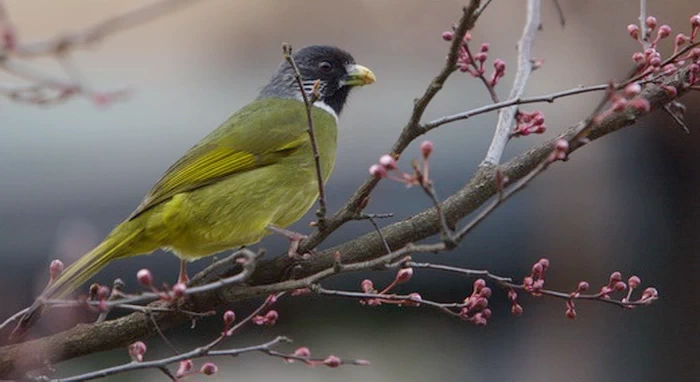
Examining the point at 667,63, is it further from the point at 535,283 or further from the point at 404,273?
the point at 404,273

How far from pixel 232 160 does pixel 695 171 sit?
3.08m

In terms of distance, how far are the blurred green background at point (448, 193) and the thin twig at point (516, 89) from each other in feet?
6.83

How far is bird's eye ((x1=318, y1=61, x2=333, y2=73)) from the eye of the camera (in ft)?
17.2

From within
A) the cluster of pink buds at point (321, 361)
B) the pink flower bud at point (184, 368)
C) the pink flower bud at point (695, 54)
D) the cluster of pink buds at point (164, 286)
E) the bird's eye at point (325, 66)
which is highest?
the bird's eye at point (325, 66)

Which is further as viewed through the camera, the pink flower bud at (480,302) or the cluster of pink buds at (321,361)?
the pink flower bud at (480,302)

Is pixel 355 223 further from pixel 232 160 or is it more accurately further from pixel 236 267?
pixel 236 267

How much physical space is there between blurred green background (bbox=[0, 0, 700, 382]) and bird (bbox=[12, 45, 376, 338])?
1.28 m

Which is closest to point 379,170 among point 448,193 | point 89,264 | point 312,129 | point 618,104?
point 312,129

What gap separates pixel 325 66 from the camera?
5250mm

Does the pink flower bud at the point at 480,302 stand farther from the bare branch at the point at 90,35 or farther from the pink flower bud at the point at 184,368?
the bare branch at the point at 90,35

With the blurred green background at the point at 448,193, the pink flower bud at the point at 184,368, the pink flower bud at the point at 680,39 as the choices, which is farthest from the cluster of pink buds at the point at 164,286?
the blurred green background at the point at 448,193

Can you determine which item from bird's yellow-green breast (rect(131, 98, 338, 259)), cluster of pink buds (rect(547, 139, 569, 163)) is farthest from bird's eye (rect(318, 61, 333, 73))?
cluster of pink buds (rect(547, 139, 569, 163))

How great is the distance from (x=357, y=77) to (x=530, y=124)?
1.89 meters

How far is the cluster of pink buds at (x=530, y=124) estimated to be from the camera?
331 cm
